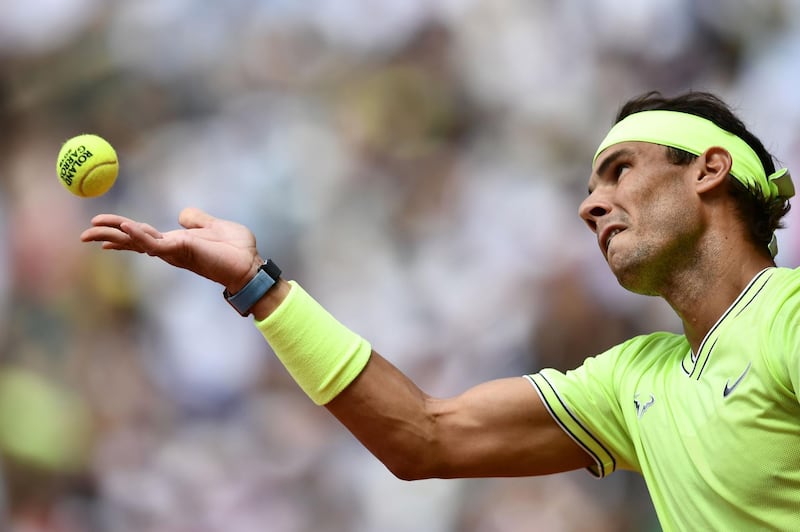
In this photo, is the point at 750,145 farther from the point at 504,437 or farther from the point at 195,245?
the point at 195,245

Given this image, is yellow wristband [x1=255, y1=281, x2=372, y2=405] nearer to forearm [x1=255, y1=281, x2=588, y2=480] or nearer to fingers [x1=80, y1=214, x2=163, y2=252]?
forearm [x1=255, y1=281, x2=588, y2=480]

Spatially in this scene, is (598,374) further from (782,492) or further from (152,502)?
(152,502)

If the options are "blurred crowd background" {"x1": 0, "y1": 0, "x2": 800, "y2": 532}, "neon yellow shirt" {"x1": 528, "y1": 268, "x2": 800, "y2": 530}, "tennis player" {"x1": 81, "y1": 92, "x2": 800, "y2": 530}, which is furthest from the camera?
"blurred crowd background" {"x1": 0, "y1": 0, "x2": 800, "y2": 532}

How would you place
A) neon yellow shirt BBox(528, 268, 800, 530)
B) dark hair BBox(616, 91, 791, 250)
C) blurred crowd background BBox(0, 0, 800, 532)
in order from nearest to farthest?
neon yellow shirt BBox(528, 268, 800, 530)
dark hair BBox(616, 91, 791, 250)
blurred crowd background BBox(0, 0, 800, 532)

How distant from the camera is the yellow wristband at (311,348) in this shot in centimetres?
250

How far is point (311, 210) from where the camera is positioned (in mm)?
4484

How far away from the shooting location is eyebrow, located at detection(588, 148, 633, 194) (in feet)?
8.72

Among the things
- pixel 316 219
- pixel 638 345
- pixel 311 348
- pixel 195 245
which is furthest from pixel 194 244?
pixel 316 219

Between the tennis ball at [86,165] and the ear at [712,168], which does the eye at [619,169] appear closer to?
the ear at [712,168]

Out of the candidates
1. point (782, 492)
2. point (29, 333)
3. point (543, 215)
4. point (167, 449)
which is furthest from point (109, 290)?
point (782, 492)

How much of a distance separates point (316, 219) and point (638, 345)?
214cm

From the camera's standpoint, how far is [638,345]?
265cm

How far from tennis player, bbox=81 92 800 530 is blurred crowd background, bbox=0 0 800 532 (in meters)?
1.56

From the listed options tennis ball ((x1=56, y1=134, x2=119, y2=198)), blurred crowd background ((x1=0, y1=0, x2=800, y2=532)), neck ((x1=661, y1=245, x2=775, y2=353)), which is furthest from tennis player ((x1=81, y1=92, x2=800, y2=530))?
blurred crowd background ((x1=0, y1=0, x2=800, y2=532))
